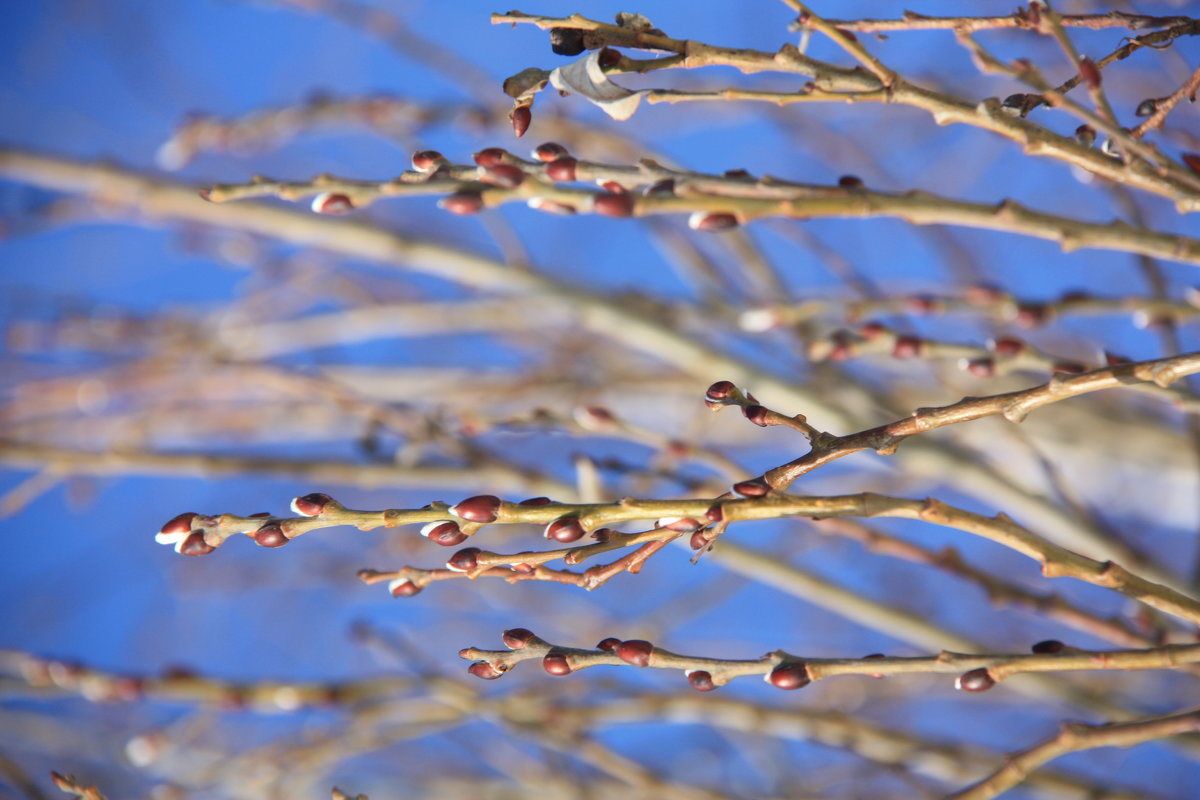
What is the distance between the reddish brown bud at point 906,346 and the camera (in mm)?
901

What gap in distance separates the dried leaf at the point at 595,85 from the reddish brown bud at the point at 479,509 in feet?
0.89

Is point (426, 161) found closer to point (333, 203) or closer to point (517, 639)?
point (333, 203)

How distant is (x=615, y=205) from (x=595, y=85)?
0.38ft

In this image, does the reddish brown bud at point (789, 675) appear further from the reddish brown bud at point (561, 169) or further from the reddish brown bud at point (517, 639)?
the reddish brown bud at point (561, 169)

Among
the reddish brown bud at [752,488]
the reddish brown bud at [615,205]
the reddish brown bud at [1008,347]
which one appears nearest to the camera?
the reddish brown bud at [752,488]

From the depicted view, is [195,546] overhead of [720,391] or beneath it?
beneath

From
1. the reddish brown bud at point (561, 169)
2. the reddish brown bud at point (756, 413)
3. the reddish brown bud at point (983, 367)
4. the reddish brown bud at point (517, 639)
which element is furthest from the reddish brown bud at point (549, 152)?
the reddish brown bud at point (983, 367)

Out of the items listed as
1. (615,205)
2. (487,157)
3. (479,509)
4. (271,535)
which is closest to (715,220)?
(615,205)

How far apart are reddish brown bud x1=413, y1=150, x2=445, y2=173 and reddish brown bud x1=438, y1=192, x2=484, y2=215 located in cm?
6

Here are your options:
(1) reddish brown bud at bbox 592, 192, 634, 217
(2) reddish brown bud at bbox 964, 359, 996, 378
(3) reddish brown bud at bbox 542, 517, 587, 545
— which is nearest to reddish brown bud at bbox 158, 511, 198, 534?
(3) reddish brown bud at bbox 542, 517, 587, 545

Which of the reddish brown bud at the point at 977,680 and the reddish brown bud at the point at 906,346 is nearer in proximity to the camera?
the reddish brown bud at the point at 977,680

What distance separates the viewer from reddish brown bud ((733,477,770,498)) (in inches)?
23.4

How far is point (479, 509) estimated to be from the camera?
621 mm

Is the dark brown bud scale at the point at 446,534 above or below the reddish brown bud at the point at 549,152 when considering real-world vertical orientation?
below
